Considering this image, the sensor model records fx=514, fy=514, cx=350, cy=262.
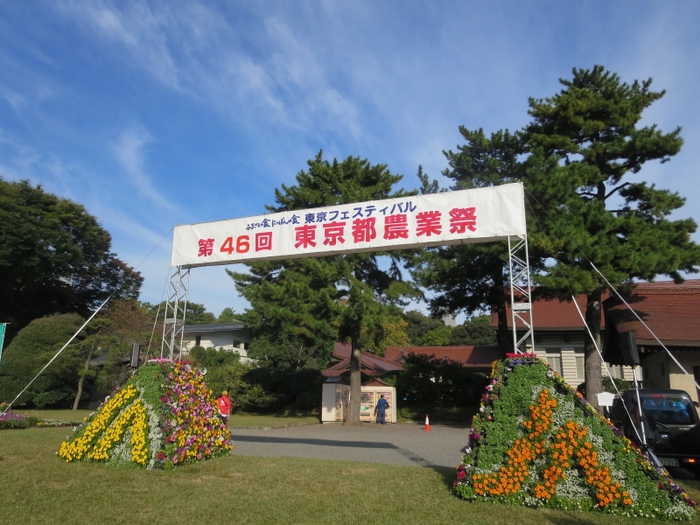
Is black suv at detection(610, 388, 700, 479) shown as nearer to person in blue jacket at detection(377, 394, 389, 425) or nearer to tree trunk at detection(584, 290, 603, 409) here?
tree trunk at detection(584, 290, 603, 409)

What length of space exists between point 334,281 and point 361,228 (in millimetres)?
11068

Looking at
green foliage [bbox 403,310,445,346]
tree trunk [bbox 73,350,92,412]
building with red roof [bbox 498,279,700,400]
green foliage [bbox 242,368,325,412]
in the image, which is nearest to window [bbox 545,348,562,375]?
building with red roof [bbox 498,279,700,400]

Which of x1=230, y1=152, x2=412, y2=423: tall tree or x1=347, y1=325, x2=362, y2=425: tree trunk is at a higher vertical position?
x1=230, y1=152, x2=412, y2=423: tall tree

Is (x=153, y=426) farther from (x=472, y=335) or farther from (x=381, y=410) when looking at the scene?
(x=472, y=335)

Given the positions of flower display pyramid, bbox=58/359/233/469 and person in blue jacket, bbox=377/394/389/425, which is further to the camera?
person in blue jacket, bbox=377/394/389/425

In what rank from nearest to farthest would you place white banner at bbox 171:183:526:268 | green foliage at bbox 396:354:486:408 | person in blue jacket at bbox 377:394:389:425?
white banner at bbox 171:183:526:268 < person in blue jacket at bbox 377:394:389:425 < green foliage at bbox 396:354:486:408

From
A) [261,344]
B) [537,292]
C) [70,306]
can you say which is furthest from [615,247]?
[70,306]

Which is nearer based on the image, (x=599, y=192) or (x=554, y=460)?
Answer: (x=554, y=460)

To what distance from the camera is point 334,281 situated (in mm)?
22391

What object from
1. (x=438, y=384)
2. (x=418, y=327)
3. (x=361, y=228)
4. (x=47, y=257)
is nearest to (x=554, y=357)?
(x=438, y=384)

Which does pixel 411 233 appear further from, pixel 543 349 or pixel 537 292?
pixel 543 349

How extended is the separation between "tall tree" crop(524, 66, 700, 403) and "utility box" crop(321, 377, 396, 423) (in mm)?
9691

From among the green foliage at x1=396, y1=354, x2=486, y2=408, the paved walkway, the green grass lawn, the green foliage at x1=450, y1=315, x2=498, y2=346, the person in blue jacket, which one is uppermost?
the green foliage at x1=450, y1=315, x2=498, y2=346

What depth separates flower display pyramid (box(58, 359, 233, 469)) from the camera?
9.20 meters
